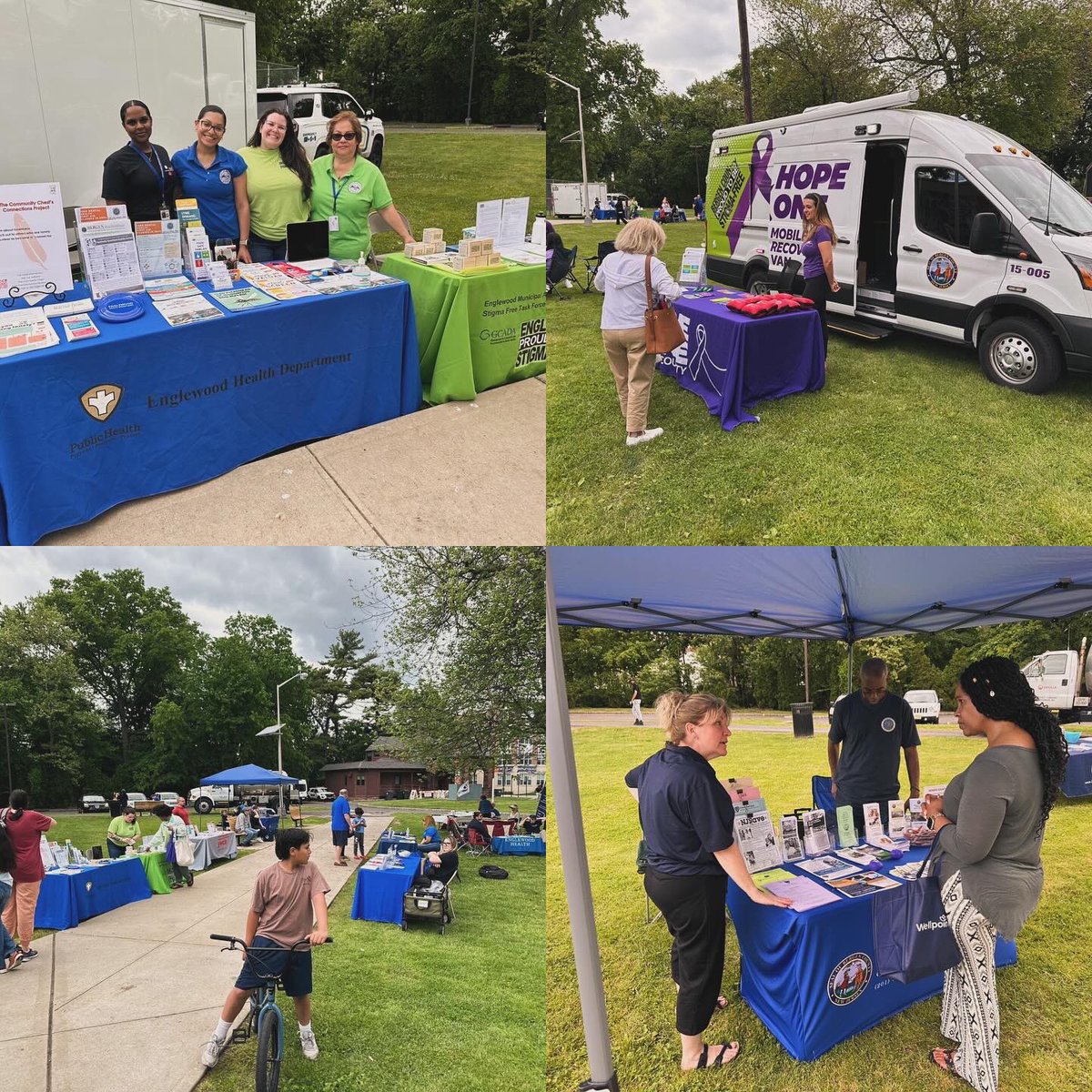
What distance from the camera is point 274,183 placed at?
520 centimetres

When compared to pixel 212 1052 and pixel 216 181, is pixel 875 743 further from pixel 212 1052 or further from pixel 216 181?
pixel 216 181

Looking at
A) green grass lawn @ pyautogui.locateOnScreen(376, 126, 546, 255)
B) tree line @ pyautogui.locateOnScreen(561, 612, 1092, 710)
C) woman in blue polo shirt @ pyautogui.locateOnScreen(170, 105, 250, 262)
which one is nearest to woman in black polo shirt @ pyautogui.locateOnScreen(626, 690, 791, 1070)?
woman in blue polo shirt @ pyautogui.locateOnScreen(170, 105, 250, 262)

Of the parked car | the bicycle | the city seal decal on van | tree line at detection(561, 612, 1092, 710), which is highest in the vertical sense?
the parked car

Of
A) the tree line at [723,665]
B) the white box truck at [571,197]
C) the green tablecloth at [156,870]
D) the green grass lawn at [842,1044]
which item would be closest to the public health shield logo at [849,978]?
the green grass lawn at [842,1044]

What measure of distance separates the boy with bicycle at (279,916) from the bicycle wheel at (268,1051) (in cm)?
13

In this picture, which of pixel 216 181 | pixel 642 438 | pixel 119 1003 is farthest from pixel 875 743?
pixel 216 181

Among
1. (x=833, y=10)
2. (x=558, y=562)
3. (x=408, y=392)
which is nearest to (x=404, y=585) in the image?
(x=408, y=392)

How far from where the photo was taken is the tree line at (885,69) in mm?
10852

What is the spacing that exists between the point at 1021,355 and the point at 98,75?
23.9ft

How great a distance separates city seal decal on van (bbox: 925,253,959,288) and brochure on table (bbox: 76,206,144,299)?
18.4ft

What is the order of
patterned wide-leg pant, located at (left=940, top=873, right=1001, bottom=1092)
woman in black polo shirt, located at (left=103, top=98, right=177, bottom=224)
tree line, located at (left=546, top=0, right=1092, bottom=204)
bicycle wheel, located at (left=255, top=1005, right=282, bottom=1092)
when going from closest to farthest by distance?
1. patterned wide-leg pant, located at (left=940, top=873, right=1001, bottom=1092)
2. bicycle wheel, located at (left=255, top=1005, right=282, bottom=1092)
3. woman in black polo shirt, located at (left=103, top=98, right=177, bottom=224)
4. tree line, located at (left=546, top=0, right=1092, bottom=204)

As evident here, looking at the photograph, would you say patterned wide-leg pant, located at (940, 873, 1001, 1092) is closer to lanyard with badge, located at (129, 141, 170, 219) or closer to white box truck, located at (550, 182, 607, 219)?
lanyard with badge, located at (129, 141, 170, 219)

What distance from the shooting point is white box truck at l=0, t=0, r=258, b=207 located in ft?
19.6

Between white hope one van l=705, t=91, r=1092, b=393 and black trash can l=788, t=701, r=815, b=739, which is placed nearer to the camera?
white hope one van l=705, t=91, r=1092, b=393
